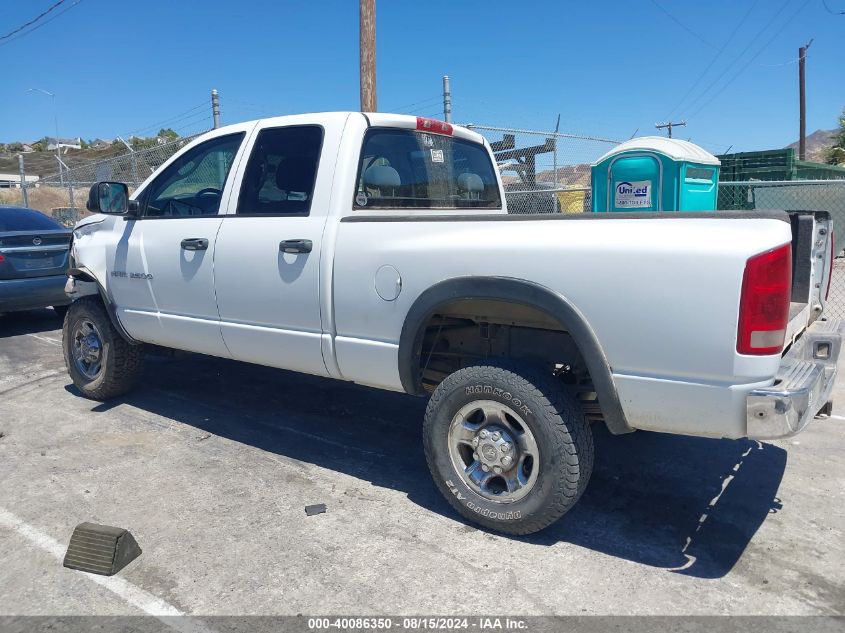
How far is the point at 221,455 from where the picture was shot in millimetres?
4266

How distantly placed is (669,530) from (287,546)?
1.85 m

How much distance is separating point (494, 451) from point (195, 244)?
2.36m

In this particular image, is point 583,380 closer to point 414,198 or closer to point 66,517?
point 414,198

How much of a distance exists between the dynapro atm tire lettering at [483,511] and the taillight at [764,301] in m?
1.26

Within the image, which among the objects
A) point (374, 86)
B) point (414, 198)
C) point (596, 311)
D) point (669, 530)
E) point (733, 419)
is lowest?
point (669, 530)

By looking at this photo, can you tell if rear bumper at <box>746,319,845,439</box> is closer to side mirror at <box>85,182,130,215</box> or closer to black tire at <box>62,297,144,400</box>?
side mirror at <box>85,182,130,215</box>

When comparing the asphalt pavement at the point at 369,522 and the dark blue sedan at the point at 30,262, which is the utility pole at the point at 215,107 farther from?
the asphalt pavement at the point at 369,522

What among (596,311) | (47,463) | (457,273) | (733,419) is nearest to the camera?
(733,419)

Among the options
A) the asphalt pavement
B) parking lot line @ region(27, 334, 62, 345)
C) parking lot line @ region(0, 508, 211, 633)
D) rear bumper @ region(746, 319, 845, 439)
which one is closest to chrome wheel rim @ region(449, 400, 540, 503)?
the asphalt pavement

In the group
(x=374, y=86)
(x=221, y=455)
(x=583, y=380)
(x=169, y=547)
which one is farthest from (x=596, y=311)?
(x=374, y=86)

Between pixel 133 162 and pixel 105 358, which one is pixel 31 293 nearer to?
pixel 105 358

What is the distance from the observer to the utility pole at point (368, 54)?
877 centimetres

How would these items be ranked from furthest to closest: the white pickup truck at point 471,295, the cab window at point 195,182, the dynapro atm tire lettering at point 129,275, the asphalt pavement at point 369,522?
the dynapro atm tire lettering at point 129,275
the cab window at point 195,182
the asphalt pavement at point 369,522
the white pickup truck at point 471,295

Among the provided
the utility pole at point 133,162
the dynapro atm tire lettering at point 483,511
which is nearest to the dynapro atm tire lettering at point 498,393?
the dynapro atm tire lettering at point 483,511
